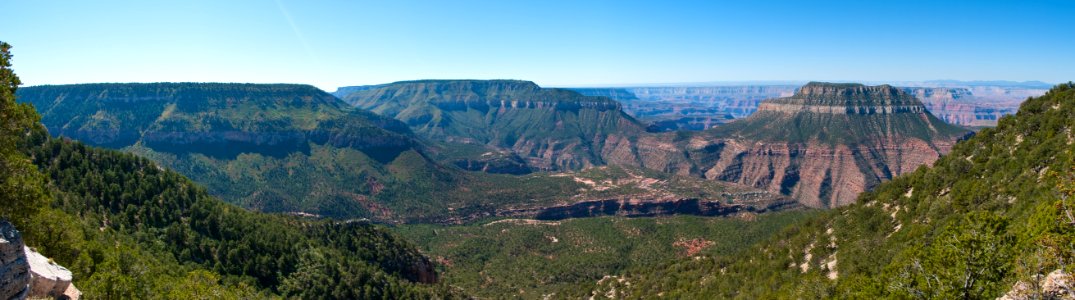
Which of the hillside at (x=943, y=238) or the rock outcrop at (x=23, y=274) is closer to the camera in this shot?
the hillside at (x=943, y=238)

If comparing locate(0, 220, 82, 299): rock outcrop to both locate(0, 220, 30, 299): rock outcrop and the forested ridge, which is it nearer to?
locate(0, 220, 30, 299): rock outcrop

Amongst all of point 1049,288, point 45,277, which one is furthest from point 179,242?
point 1049,288

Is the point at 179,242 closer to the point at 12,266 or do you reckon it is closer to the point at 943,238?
the point at 12,266

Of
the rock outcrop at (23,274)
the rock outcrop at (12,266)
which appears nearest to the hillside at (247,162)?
the rock outcrop at (23,274)

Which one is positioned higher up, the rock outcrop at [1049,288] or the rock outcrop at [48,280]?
the rock outcrop at [1049,288]

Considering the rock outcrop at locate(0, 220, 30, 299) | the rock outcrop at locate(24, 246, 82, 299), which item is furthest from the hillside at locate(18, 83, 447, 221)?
the rock outcrop at locate(0, 220, 30, 299)

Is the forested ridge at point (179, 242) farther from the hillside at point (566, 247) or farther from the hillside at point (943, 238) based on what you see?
the hillside at point (943, 238)
